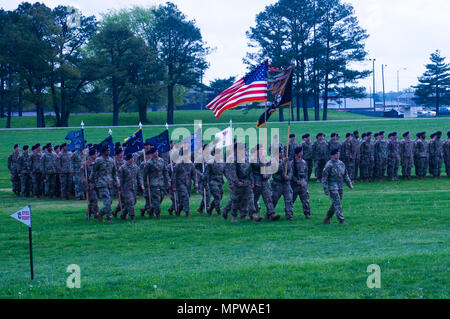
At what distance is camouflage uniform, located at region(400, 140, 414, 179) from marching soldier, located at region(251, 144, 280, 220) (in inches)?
483

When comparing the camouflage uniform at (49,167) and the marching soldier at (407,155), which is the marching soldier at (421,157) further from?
the camouflage uniform at (49,167)

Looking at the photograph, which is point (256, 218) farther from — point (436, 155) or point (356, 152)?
point (436, 155)

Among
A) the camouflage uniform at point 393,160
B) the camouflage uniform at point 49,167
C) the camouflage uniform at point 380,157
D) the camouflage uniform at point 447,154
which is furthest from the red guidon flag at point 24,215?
the camouflage uniform at point 447,154

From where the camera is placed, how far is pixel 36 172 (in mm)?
23547

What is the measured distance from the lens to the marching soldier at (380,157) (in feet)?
81.5

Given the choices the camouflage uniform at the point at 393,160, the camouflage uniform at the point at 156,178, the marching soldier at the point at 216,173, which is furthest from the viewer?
the camouflage uniform at the point at 393,160

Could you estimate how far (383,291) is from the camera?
314 inches

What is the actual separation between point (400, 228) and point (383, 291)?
5996 mm

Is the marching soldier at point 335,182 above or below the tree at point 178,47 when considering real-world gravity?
below

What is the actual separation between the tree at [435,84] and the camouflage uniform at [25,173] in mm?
64705

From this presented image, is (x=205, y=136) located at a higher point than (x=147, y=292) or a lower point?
higher
